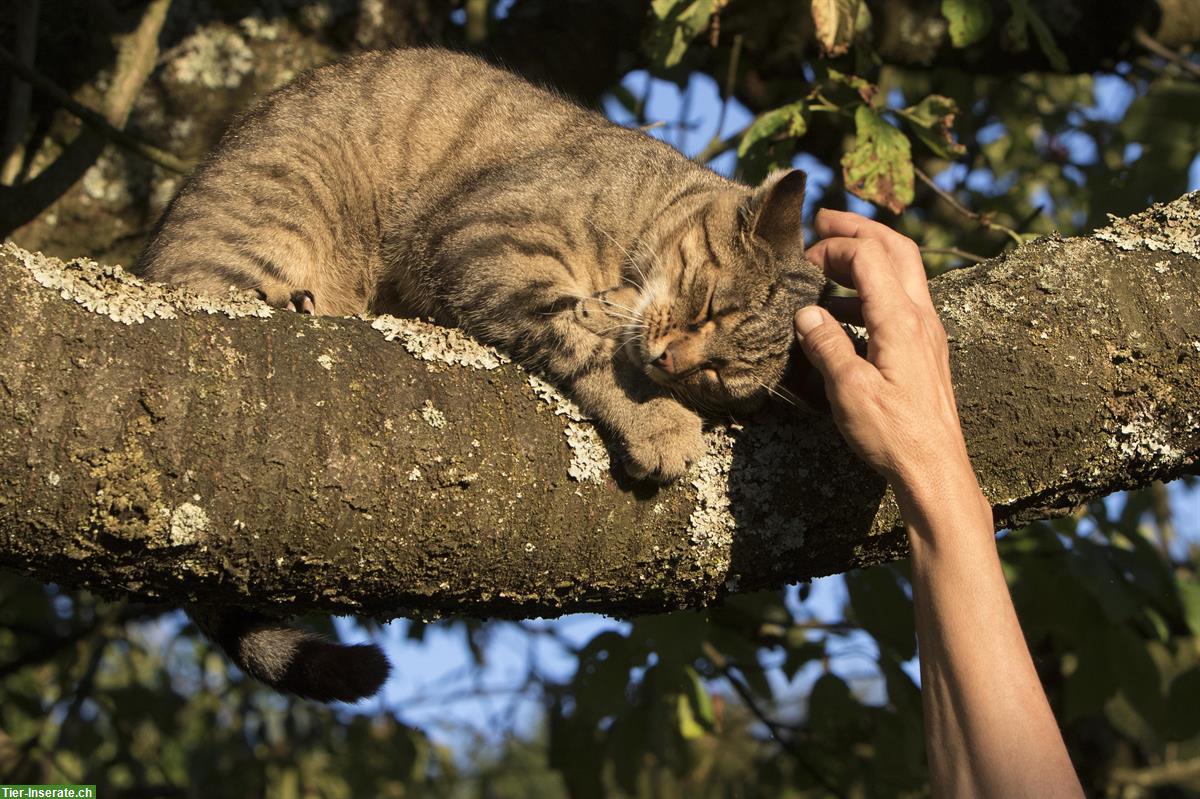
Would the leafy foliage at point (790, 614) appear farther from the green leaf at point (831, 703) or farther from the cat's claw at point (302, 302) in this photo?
the cat's claw at point (302, 302)

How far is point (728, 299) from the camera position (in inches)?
111

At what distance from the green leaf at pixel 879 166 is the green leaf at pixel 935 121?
0.20m

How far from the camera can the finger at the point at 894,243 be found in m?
2.12

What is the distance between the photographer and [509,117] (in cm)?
355

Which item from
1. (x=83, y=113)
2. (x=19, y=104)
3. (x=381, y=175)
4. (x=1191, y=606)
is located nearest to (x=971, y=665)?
(x=1191, y=606)

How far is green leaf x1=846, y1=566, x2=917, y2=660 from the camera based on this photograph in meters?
3.04

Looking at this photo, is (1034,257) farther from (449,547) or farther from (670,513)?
(449,547)

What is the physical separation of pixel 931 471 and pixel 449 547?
2.88ft

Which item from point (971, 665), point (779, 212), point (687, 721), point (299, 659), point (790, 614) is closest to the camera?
point (971, 665)

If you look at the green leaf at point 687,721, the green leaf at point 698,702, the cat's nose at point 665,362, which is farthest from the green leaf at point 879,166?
the green leaf at point 687,721

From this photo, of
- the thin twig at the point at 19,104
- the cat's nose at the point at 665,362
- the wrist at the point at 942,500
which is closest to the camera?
the wrist at the point at 942,500

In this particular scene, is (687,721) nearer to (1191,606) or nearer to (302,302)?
(1191,606)

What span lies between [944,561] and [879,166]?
162cm

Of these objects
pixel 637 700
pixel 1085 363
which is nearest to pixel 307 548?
pixel 1085 363
